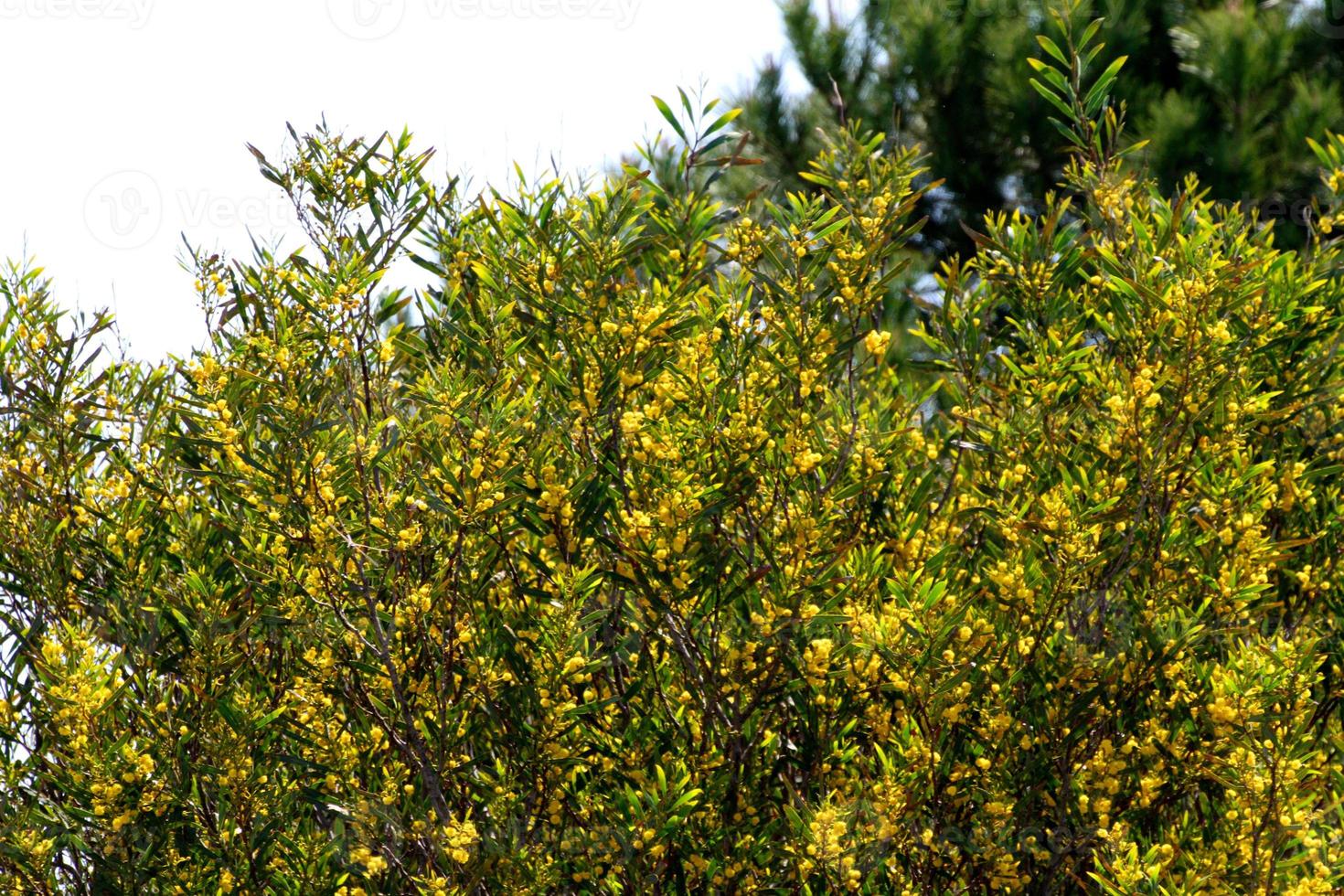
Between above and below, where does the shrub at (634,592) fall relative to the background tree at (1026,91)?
below

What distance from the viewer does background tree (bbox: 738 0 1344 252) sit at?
1126cm

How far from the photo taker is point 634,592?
3389mm

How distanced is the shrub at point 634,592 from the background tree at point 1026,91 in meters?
7.83

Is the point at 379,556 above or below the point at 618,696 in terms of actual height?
above

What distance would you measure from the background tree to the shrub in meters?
7.83

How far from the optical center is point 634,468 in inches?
134

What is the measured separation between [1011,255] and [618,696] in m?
1.80

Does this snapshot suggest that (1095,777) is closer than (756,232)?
Yes

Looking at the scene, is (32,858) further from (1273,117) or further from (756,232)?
(1273,117)

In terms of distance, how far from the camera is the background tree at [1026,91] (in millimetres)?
11258

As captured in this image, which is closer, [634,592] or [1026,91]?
[634,592]

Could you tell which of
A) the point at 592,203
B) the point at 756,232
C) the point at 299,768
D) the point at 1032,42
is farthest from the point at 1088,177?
the point at 1032,42

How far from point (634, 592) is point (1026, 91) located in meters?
9.52

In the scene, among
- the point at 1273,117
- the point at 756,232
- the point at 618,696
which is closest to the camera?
the point at 618,696
